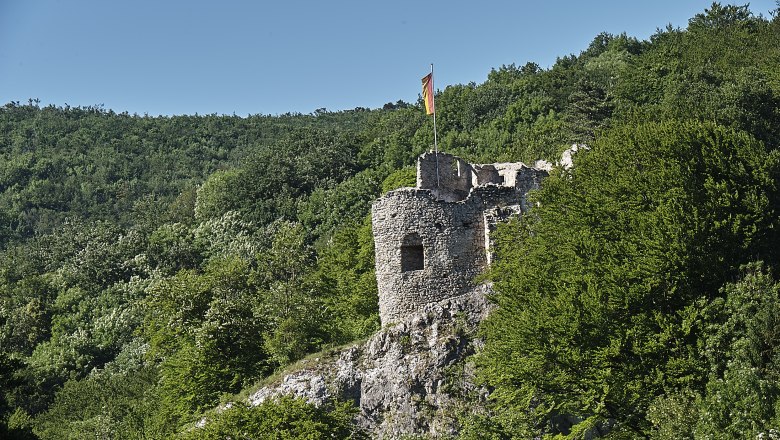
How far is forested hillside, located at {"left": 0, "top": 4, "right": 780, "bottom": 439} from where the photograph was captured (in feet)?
97.0

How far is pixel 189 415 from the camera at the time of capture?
39.4 meters

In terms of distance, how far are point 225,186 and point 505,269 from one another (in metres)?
62.2

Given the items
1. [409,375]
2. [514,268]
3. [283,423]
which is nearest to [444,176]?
[514,268]

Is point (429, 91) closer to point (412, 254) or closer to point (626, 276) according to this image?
point (412, 254)

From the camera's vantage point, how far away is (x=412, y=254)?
34.6 meters

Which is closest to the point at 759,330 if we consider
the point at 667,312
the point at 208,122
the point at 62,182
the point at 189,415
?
the point at 667,312

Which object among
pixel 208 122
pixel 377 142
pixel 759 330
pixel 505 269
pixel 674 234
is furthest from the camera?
pixel 208 122

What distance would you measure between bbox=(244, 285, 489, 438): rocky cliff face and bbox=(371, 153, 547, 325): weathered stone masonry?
647 millimetres

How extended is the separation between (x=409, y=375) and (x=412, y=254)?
3.91 m

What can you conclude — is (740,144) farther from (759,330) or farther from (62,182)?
(62,182)

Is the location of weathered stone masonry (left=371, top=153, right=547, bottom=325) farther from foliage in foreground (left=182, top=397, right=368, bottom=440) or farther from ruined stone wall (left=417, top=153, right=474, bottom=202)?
foliage in foreground (left=182, top=397, right=368, bottom=440)

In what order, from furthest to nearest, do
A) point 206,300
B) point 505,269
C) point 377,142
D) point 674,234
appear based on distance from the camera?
point 377,142 < point 206,300 < point 505,269 < point 674,234

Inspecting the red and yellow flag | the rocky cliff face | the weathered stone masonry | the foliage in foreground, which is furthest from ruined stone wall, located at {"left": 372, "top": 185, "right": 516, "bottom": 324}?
the red and yellow flag

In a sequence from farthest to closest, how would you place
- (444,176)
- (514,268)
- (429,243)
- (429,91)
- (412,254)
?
(429,91)
(444,176)
(412,254)
(429,243)
(514,268)
